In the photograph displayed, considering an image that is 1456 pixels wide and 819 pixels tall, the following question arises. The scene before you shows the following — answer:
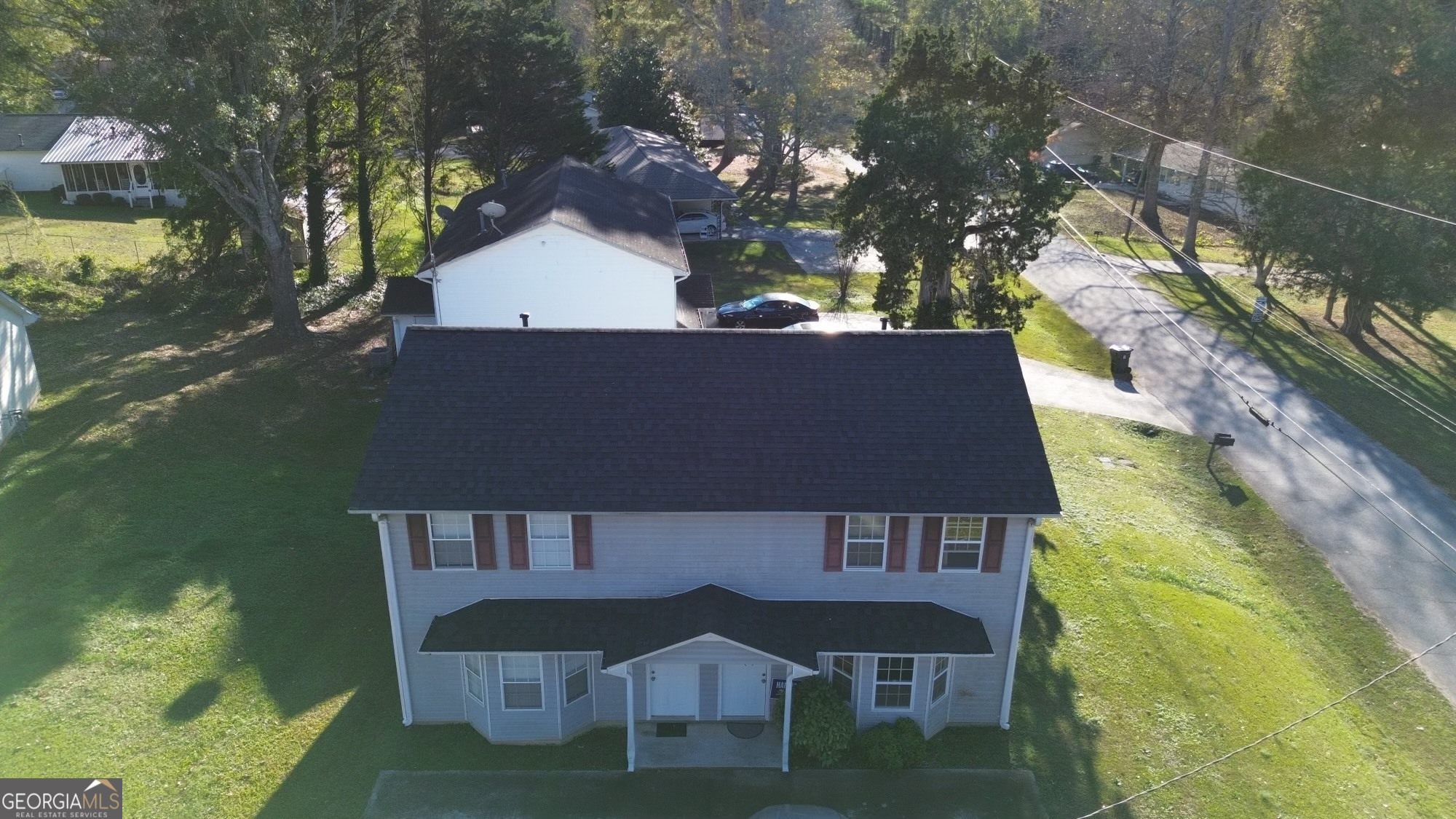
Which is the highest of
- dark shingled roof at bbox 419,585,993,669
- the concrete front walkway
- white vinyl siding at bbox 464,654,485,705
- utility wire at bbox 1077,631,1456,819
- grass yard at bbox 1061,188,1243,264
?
dark shingled roof at bbox 419,585,993,669

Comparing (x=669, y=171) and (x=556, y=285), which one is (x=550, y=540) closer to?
(x=556, y=285)

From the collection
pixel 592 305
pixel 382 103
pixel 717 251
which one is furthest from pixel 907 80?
pixel 382 103

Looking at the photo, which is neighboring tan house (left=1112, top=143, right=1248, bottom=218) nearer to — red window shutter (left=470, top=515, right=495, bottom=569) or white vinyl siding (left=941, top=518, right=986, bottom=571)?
white vinyl siding (left=941, top=518, right=986, bottom=571)

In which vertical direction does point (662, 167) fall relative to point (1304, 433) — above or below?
above

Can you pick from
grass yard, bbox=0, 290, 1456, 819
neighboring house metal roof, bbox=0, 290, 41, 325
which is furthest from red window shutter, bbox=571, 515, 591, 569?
neighboring house metal roof, bbox=0, 290, 41, 325

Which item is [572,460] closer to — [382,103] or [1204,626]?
[1204,626]

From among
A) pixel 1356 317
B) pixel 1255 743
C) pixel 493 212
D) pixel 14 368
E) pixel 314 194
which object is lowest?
pixel 1255 743

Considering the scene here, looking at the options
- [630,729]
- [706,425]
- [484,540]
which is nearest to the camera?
[630,729]

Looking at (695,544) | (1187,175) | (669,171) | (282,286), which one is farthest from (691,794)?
(1187,175)
